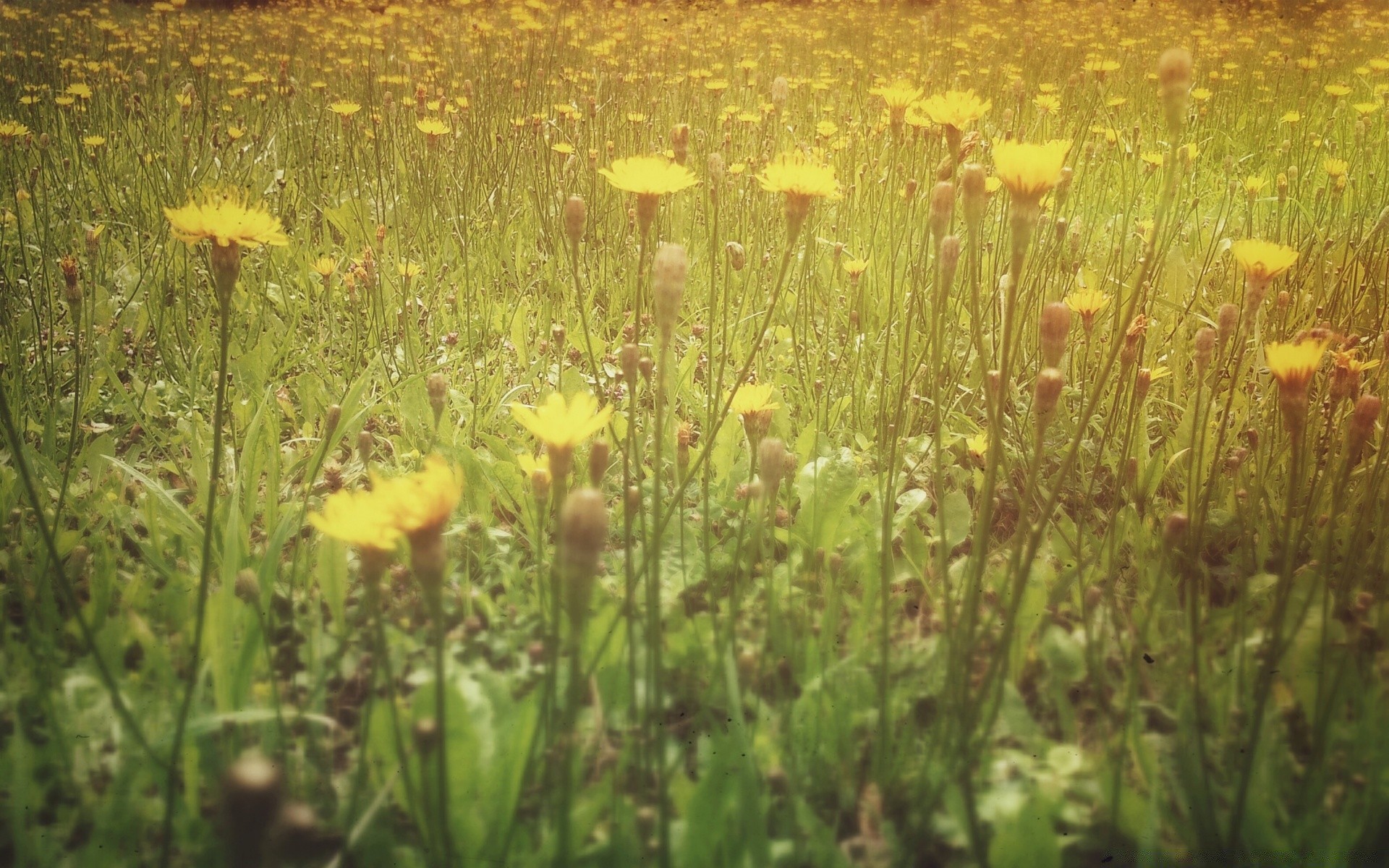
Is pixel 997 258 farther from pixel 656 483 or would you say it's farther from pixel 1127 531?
pixel 656 483

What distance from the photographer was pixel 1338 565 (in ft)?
3.51

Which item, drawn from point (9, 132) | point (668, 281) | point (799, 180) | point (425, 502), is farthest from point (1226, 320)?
point (9, 132)

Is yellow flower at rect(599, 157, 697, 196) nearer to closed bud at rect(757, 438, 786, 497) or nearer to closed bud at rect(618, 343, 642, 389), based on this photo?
closed bud at rect(618, 343, 642, 389)

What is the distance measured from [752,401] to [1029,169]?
421mm

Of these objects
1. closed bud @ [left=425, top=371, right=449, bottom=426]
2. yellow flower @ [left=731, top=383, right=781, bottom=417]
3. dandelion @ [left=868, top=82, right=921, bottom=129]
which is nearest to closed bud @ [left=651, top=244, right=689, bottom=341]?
yellow flower @ [left=731, top=383, right=781, bottom=417]

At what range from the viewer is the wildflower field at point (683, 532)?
2.16ft

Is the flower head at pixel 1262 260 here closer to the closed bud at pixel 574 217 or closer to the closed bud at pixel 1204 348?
the closed bud at pixel 1204 348

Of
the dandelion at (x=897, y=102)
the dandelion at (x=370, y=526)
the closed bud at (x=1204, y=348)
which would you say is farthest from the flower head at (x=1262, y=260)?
the dandelion at (x=370, y=526)

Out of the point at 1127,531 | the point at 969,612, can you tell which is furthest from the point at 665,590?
the point at 1127,531

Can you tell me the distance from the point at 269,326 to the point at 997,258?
1.67 meters

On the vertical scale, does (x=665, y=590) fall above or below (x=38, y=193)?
below

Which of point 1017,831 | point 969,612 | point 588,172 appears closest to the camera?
point 1017,831

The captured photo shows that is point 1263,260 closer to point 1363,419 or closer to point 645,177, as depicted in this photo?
point 1363,419

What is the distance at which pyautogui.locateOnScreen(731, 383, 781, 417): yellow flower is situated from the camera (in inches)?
40.1
